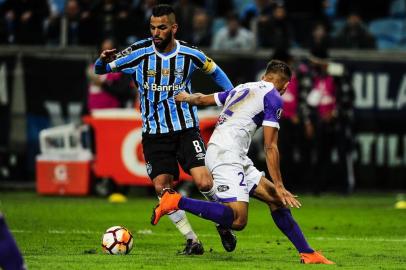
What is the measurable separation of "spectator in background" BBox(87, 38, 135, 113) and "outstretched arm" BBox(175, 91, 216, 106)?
27.6 ft

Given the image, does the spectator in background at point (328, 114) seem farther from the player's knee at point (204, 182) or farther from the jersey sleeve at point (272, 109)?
the jersey sleeve at point (272, 109)

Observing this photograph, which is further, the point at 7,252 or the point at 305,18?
the point at 305,18

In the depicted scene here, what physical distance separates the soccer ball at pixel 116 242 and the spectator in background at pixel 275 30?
29.9ft

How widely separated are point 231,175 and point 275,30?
958 centimetres

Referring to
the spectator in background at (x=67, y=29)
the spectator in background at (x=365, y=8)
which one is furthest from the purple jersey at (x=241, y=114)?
the spectator in background at (x=365, y=8)

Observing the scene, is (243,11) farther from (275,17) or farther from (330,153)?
(330,153)

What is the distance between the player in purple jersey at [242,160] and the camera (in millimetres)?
9383

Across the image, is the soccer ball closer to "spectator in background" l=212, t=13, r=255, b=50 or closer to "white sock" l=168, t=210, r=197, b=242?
"white sock" l=168, t=210, r=197, b=242

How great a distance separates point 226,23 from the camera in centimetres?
1969

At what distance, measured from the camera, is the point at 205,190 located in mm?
10234

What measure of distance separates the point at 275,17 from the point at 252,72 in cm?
101

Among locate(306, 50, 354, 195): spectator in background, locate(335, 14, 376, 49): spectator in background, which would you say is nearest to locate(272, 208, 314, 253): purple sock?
locate(306, 50, 354, 195): spectator in background

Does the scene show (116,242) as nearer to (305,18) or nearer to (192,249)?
(192,249)

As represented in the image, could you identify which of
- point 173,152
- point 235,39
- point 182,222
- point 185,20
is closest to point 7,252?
point 182,222
